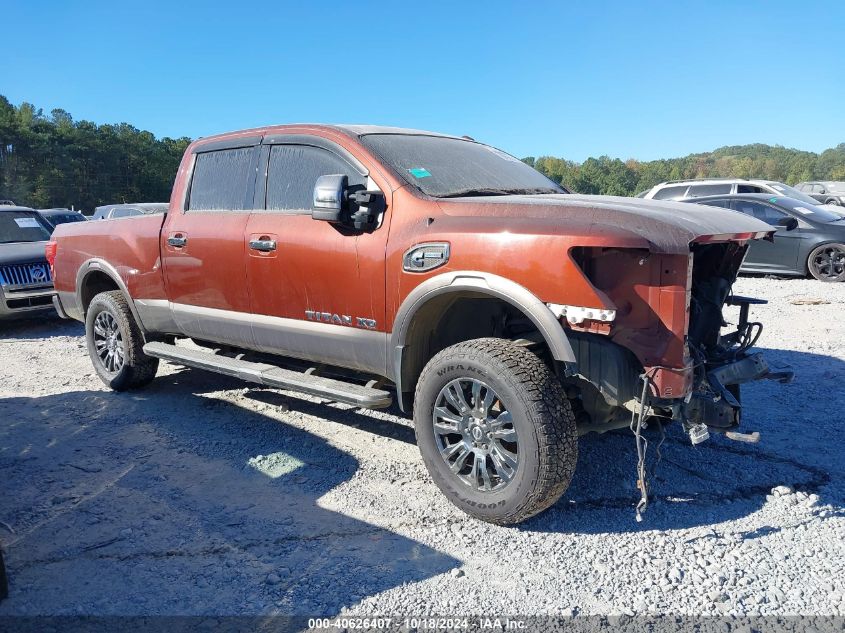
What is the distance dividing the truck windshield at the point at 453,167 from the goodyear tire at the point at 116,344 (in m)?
2.87

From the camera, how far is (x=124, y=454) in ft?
14.4

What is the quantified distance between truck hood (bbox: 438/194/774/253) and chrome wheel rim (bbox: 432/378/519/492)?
2.92 feet

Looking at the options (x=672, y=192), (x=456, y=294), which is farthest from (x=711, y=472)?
(x=672, y=192)

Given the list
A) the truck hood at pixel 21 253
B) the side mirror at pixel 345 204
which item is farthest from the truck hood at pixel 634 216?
the truck hood at pixel 21 253

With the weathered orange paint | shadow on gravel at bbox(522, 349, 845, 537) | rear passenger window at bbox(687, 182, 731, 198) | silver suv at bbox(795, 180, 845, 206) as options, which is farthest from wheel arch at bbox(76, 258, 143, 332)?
silver suv at bbox(795, 180, 845, 206)

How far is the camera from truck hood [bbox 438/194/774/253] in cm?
287

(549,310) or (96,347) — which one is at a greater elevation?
(549,310)

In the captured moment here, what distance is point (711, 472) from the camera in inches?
151

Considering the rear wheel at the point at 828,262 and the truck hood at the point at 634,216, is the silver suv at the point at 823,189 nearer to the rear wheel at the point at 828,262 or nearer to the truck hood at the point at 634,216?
the rear wheel at the point at 828,262

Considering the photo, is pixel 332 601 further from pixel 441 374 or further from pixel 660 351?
pixel 660 351

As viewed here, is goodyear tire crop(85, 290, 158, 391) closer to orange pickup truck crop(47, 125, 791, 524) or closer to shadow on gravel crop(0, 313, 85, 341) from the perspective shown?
orange pickup truck crop(47, 125, 791, 524)

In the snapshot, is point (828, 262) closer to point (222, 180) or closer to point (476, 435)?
point (476, 435)

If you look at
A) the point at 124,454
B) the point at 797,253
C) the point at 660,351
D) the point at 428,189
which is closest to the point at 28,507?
the point at 124,454

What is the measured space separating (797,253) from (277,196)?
31.0 feet
